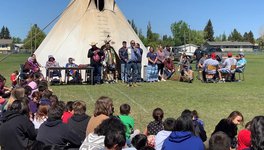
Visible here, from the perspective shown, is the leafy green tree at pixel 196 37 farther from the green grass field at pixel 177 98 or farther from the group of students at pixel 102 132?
the group of students at pixel 102 132

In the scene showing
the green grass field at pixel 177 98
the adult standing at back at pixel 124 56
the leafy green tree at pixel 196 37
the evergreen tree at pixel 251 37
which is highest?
the evergreen tree at pixel 251 37

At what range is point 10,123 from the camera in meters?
6.01

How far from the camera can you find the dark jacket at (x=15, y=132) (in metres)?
5.95

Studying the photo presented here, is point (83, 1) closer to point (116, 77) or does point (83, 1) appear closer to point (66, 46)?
point (66, 46)

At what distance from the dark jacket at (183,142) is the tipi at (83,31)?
14744 millimetres

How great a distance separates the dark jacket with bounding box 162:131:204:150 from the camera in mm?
4977

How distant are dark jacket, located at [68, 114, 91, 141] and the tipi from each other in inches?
515

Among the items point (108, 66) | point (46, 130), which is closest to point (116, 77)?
point (108, 66)

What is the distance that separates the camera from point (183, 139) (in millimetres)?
5008

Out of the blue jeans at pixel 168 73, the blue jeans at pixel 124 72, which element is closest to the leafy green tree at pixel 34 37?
the blue jeans at pixel 124 72

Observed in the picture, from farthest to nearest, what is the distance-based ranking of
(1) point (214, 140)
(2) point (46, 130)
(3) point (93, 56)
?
(3) point (93, 56) → (2) point (46, 130) → (1) point (214, 140)

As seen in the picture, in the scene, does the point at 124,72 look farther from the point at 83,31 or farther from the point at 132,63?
the point at 83,31

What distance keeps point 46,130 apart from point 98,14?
1510 centimetres

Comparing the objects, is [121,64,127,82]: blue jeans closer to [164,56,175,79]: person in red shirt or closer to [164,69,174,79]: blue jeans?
[164,56,175,79]: person in red shirt
